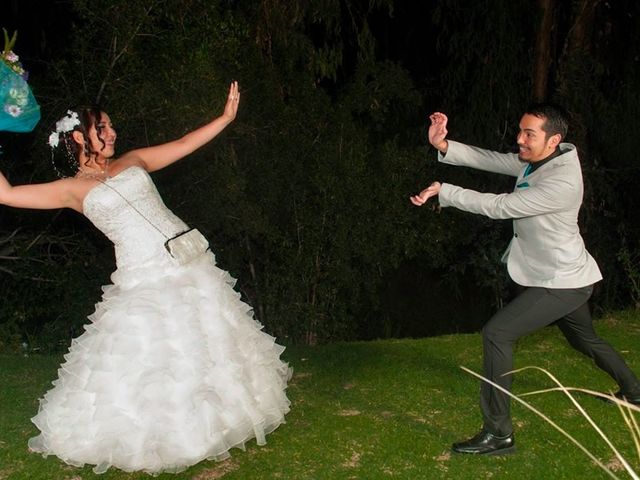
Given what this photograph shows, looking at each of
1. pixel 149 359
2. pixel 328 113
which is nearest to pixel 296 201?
pixel 328 113

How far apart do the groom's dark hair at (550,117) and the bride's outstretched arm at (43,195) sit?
2.31 meters

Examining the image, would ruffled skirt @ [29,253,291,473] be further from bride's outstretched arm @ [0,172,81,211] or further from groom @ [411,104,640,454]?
groom @ [411,104,640,454]

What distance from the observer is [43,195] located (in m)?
4.00

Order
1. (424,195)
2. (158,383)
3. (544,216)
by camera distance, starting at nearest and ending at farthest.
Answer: (424,195) → (158,383) → (544,216)

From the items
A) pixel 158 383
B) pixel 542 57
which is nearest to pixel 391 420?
pixel 158 383

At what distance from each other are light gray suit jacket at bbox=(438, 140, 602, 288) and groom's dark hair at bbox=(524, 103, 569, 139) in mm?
124

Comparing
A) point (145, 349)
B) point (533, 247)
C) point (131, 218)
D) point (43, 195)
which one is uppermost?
point (43, 195)

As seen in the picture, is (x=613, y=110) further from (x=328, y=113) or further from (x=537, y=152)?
(x=537, y=152)

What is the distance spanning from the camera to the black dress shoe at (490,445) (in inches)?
157

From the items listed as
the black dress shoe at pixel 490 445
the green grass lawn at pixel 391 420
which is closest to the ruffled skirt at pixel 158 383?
the green grass lawn at pixel 391 420

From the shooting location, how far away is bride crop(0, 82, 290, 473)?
12.4 ft

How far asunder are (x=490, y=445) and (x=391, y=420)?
757 millimetres

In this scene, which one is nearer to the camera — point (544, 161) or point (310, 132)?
point (544, 161)

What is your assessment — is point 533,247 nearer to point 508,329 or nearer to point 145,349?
point 508,329
